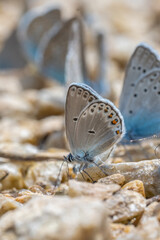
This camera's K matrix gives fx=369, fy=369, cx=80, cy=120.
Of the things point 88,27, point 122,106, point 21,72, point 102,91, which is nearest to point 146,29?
point 88,27

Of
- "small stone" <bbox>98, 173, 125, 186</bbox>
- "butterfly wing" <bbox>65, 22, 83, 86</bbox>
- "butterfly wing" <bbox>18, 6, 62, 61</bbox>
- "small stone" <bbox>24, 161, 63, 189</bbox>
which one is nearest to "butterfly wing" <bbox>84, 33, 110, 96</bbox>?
"butterfly wing" <bbox>65, 22, 83, 86</bbox>

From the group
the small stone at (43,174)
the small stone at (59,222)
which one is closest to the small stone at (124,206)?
the small stone at (59,222)

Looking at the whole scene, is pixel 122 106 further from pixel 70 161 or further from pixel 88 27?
pixel 88 27

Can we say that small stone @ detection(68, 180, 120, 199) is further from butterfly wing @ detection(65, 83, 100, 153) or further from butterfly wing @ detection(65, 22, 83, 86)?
butterfly wing @ detection(65, 22, 83, 86)

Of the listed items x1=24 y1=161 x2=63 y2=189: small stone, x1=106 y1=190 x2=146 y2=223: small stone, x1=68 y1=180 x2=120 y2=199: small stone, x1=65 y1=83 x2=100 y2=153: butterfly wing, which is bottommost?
x1=24 y1=161 x2=63 y2=189: small stone

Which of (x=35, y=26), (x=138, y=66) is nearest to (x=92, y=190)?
(x=138, y=66)

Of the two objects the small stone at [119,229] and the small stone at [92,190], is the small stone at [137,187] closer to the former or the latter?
the small stone at [92,190]
